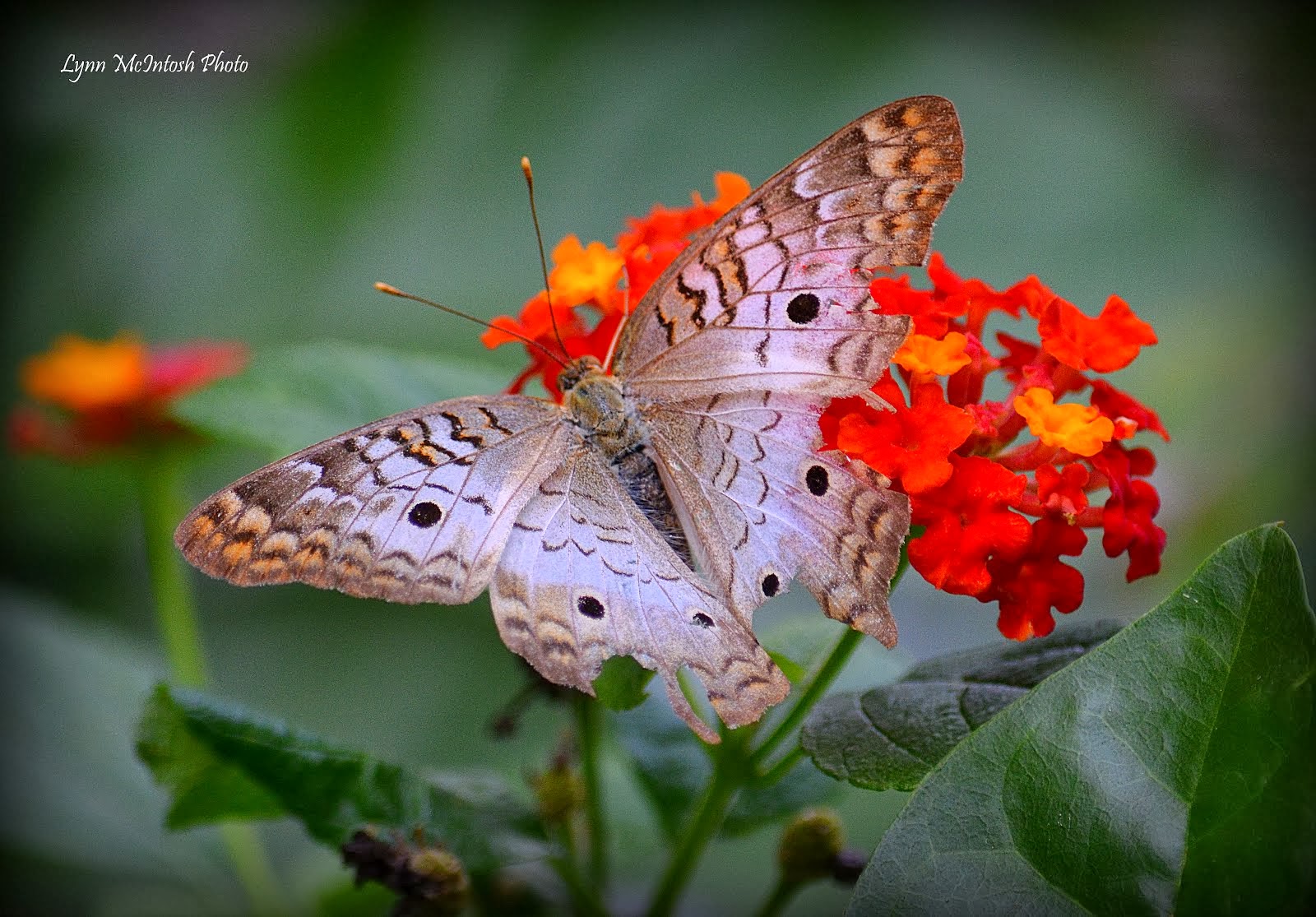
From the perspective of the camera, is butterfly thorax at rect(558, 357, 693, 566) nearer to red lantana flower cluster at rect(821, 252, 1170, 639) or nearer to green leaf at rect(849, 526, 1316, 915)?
red lantana flower cluster at rect(821, 252, 1170, 639)

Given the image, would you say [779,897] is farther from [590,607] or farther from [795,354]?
[795,354]

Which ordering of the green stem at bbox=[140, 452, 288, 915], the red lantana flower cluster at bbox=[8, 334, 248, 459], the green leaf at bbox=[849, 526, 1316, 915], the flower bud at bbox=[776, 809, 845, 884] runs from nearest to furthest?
the green leaf at bbox=[849, 526, 1316, 915] → the flower bud at bbox=[776, 809, 845, 884] → the green stem at bbox=[140, 452, 288, 915] → the red lantana flower cluster at bbox=[8, 334, 248, 459]

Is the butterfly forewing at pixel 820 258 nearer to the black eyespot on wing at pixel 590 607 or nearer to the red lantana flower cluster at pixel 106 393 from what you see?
the black eyespot on wing at pixel 590 607

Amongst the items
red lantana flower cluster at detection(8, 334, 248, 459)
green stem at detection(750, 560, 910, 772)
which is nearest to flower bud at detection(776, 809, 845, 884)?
green stem at detection(750, 560, 910, 772)

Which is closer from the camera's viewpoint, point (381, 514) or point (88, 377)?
point (381, 514)

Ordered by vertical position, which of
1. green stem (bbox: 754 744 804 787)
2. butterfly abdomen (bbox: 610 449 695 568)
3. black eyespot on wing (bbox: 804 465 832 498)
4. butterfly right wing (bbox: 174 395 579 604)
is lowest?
green stem (bbox: 754 744 804 787)

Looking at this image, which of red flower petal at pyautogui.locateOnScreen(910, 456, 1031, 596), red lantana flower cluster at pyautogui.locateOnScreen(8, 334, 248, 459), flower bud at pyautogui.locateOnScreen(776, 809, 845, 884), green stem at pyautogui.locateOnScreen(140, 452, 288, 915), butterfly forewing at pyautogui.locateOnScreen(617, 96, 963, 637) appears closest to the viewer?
red flower petal at pyautogui.locateOnScreen(910, 456, 1031, 596)

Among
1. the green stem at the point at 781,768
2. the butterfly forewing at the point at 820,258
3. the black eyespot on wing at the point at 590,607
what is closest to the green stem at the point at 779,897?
Answer: the green stem at the point at 781,768

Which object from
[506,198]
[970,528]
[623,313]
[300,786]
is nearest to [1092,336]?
[970,528]

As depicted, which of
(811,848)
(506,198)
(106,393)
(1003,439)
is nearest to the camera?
(1003,439)
